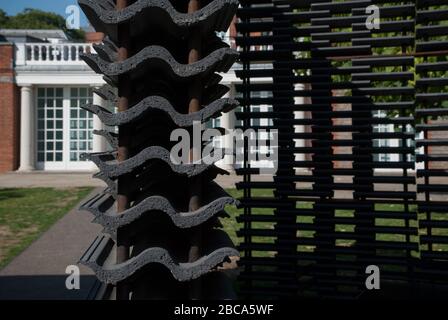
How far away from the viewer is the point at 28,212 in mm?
11789

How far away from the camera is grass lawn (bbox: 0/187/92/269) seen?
8.78 meters

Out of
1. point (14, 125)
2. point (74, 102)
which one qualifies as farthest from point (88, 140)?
point (14, 125)

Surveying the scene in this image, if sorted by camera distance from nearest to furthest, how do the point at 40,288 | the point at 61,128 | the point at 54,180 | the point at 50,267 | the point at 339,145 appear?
the point at 339,145, the point at 40,288, the point at 50,267, the point at 54,180, the point at 61,128

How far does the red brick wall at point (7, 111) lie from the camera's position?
20828 mm

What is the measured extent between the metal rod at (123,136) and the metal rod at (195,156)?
352mm

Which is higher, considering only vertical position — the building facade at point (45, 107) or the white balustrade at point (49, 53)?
the white balustrade at point (49, 53)

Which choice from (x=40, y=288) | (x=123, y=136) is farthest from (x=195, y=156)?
(x=40, y=288)

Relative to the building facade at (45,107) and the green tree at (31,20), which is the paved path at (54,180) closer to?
the building facade at (45,107)

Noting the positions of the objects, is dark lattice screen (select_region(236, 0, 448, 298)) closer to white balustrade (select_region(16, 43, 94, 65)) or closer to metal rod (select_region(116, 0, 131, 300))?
metal rod (select_region(116, 0, 131, 300))

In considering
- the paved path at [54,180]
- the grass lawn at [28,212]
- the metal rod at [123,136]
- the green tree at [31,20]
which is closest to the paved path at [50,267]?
the grass lawn at [28,212]

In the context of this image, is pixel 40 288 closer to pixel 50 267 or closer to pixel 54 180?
pixel 50 267

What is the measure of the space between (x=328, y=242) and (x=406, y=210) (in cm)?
90

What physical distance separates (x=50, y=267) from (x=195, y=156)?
5.48 meters

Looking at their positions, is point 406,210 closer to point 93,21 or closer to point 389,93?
point 389,93
